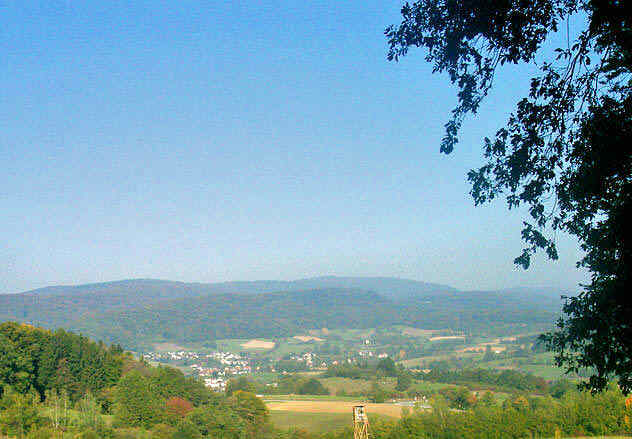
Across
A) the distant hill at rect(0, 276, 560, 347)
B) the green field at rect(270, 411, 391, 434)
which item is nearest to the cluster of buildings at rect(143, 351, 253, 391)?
the distant hill at rect(0, 276, 560, 347)

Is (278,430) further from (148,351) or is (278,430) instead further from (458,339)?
(458,339)

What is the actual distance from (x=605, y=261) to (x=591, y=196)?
0.73 meters

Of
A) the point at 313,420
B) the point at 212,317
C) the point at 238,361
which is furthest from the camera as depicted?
the point at 212,317

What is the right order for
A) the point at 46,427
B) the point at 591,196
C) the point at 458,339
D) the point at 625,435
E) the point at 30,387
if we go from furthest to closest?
the point at 458,339 → the point at 30,387 → the point at 46,427 → the point at 625,435 → the point at 591,196

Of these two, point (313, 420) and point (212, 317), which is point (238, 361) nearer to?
point (212, 317)

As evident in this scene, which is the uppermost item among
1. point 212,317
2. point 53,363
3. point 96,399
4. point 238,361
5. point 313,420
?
point 53,363

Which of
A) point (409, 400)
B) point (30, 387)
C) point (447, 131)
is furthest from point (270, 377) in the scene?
Result: point (447, 131)

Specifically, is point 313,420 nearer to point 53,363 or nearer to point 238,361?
point 53,363

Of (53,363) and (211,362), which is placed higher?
(53,363)

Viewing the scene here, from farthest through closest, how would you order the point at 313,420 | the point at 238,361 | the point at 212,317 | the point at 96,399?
1. the point at 212,317
2. the point at 238,361
3. the point at 96,399
4. the point at 313,420

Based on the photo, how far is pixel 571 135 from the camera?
19.8 ft

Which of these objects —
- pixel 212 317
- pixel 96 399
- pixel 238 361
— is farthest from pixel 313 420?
pixel 212 317

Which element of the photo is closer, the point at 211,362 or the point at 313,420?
the point at 313,420

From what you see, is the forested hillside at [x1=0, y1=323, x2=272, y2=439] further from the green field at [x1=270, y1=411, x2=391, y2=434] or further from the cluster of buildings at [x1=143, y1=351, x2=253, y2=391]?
the cluster of buildings at [x1=143, y1=351, x2=253, y2=391]
